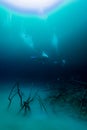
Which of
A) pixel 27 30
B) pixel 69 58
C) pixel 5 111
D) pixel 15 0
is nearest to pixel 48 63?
pixel 69 58

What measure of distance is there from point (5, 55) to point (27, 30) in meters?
0.74

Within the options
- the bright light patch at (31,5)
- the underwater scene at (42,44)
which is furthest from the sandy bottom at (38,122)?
the bright light patch at (31,5)

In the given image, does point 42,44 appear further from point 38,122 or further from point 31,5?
point 38,122

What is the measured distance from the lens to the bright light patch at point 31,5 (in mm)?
4211

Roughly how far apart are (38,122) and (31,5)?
98.5 inches

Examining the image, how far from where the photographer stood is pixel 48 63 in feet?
14.7

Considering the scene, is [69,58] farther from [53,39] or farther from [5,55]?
[5,55]

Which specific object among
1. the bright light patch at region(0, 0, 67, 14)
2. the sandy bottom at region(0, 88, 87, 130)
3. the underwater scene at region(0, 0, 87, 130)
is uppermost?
the bright light patch at region(0, 0, 67, 14)

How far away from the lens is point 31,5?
4309mm

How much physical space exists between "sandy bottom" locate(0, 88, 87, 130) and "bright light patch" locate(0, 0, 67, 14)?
7.03ft

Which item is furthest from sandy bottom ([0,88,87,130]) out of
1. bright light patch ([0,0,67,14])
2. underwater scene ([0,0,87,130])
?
bright light patch ([0,0,67,14])

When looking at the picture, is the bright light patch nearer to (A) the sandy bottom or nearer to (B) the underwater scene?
(B) the underwater scene

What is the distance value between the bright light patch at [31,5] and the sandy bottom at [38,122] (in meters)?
2.14

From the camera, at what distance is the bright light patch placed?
13.8 feet
